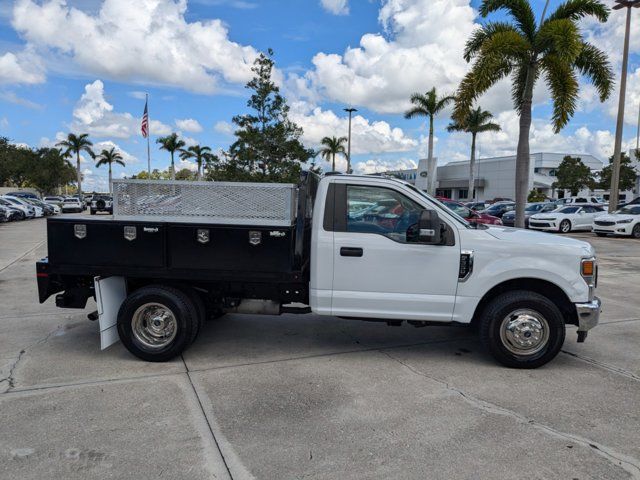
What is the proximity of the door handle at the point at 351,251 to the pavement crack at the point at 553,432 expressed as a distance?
133 centimetres

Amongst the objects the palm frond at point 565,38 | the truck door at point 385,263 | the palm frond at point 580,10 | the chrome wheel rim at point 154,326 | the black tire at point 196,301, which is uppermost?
the palm frond at point 580,10

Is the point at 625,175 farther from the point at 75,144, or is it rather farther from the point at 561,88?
the point at 75,144

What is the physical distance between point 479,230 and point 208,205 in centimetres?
276

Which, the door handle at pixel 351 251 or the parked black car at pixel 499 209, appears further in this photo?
the parked black car at pixel 499 209

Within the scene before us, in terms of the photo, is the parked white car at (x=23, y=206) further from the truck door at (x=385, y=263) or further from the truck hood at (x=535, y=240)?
the truck hood at (x=535, y=240)

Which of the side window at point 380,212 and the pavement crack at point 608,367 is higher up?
the side window at point 380,212

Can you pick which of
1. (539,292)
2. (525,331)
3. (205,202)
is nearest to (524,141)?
(539,292)

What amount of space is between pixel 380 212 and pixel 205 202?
1787 mm

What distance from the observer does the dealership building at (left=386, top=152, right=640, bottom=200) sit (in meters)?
67.1

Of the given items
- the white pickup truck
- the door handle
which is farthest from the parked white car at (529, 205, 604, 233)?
the door handle

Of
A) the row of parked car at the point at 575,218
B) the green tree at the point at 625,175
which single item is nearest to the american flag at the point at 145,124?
the row of parked car at the point at 575,218

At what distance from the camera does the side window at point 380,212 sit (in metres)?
4.88

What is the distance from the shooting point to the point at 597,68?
61.7 ft

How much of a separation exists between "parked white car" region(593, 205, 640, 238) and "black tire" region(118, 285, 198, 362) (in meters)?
21.0
